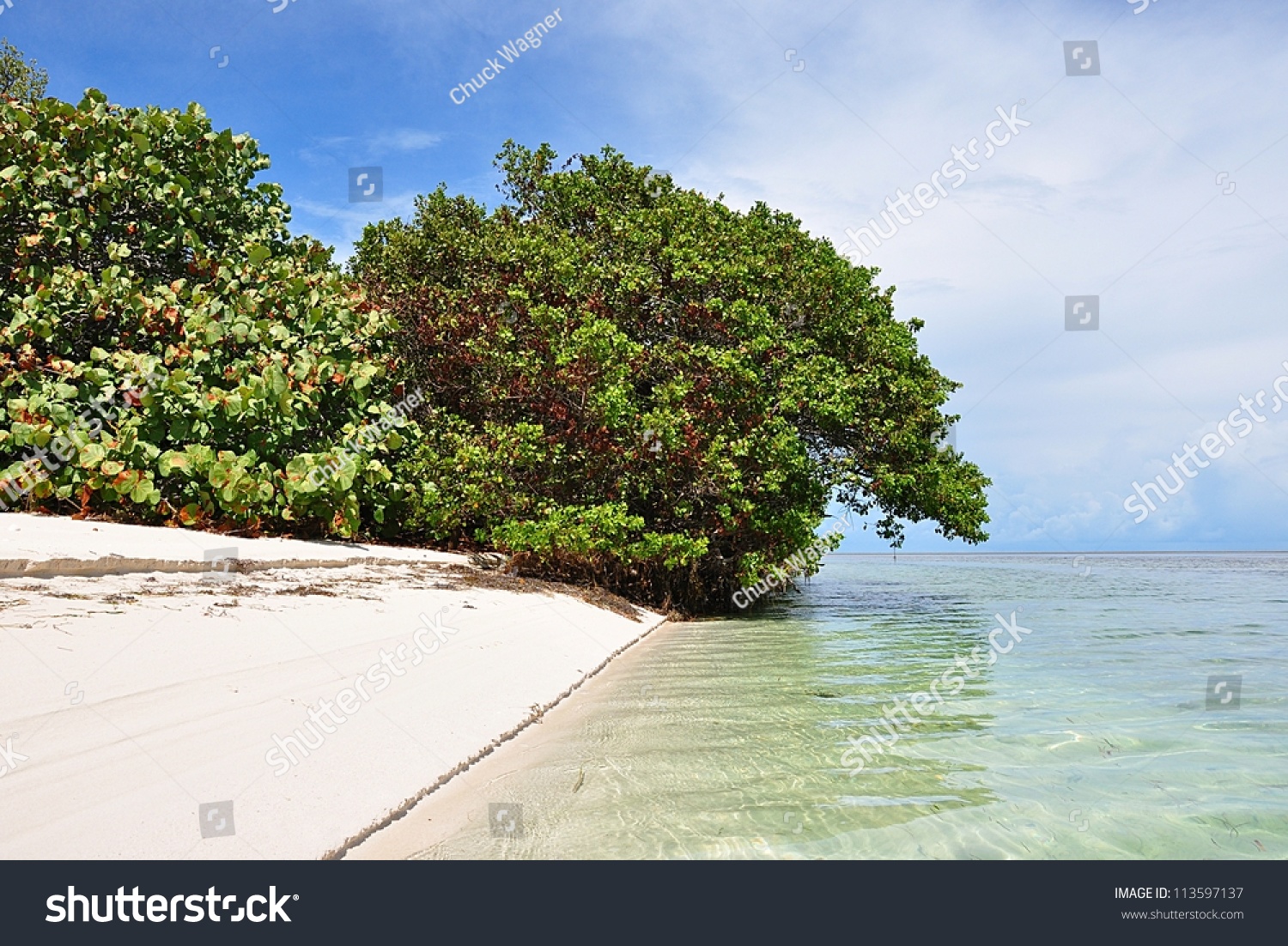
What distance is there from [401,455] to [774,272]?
28.1 feet

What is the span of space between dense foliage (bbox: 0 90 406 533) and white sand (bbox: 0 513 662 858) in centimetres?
180

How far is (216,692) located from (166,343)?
33.2ft

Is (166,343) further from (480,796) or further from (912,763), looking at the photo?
(912,763)

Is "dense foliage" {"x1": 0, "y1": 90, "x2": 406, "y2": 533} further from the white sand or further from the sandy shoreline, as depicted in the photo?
the sandy shoreline

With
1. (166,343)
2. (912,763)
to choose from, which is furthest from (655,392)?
(912,763)

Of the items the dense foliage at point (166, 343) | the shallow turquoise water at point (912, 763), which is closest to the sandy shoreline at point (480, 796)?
the shallow turquoise water at point (912, 763)

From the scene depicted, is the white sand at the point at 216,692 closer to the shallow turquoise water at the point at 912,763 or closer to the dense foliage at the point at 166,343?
the shallow turquoise water at the point at 912,763

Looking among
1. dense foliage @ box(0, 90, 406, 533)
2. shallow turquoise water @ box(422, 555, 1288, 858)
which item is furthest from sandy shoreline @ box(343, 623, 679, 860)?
dense foliage @ box(0, 90, 406, 533)

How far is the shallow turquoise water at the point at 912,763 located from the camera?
4086mm

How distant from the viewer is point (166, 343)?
1332 cm

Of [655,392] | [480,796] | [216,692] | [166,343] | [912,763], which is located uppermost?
[166,343]

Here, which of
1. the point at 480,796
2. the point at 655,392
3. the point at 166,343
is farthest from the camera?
the point at 655,392

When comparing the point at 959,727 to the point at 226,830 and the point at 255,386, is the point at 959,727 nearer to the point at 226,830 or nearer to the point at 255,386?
Result: the point at 226,830

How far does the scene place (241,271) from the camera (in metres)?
14.3
